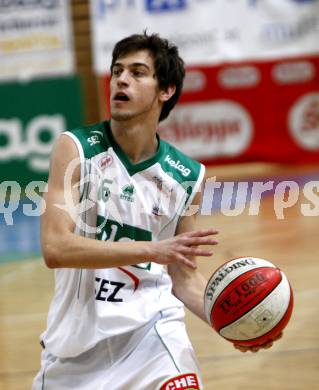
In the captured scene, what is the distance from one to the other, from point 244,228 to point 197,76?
12.5ft

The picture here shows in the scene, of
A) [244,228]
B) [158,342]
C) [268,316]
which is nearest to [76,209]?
[158,342]

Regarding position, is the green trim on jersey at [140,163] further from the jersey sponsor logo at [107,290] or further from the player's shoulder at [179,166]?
the jersey sponsor logo at [107,290]

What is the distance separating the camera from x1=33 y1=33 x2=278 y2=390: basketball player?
139 inches

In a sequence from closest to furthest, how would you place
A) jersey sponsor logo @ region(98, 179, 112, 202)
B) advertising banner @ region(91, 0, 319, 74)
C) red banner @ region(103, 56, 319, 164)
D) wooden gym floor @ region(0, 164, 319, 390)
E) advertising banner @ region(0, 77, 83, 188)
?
1. jersey sponsor logo @ region(98, 179, 112, 202)
2. wooden gym floor @ region(0, 164, 319, 390)
3. advertising banner @ region(0, 77, 83, 188)
4. advertising banner @ region(91, 0, 319, 74)
5. red banner @ region(103, 56, 319, 164)

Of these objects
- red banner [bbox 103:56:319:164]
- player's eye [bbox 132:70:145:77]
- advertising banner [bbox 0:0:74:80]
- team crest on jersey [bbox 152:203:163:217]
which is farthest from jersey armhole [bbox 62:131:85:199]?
red banner [bbox 103:56:319:164]

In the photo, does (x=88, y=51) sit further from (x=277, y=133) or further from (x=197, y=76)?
(x=277, y=133)

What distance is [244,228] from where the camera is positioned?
30.8 ft

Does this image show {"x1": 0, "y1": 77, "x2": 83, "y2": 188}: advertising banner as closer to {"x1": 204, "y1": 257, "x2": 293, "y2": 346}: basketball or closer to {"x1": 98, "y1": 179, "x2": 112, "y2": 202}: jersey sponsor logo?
{"x1": 98, "y1": 179, "x2": 112, "y2": 202}: jersey sponsor logo

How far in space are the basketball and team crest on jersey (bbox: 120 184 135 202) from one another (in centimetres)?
53

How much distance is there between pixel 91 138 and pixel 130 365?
1.04 meters

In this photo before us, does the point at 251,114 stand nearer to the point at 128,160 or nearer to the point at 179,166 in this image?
the point at 179,166

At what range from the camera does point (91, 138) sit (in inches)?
150

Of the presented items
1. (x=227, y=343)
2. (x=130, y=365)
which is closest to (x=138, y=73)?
(x=130, y=365)

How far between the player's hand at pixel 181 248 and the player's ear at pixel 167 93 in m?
1.05
